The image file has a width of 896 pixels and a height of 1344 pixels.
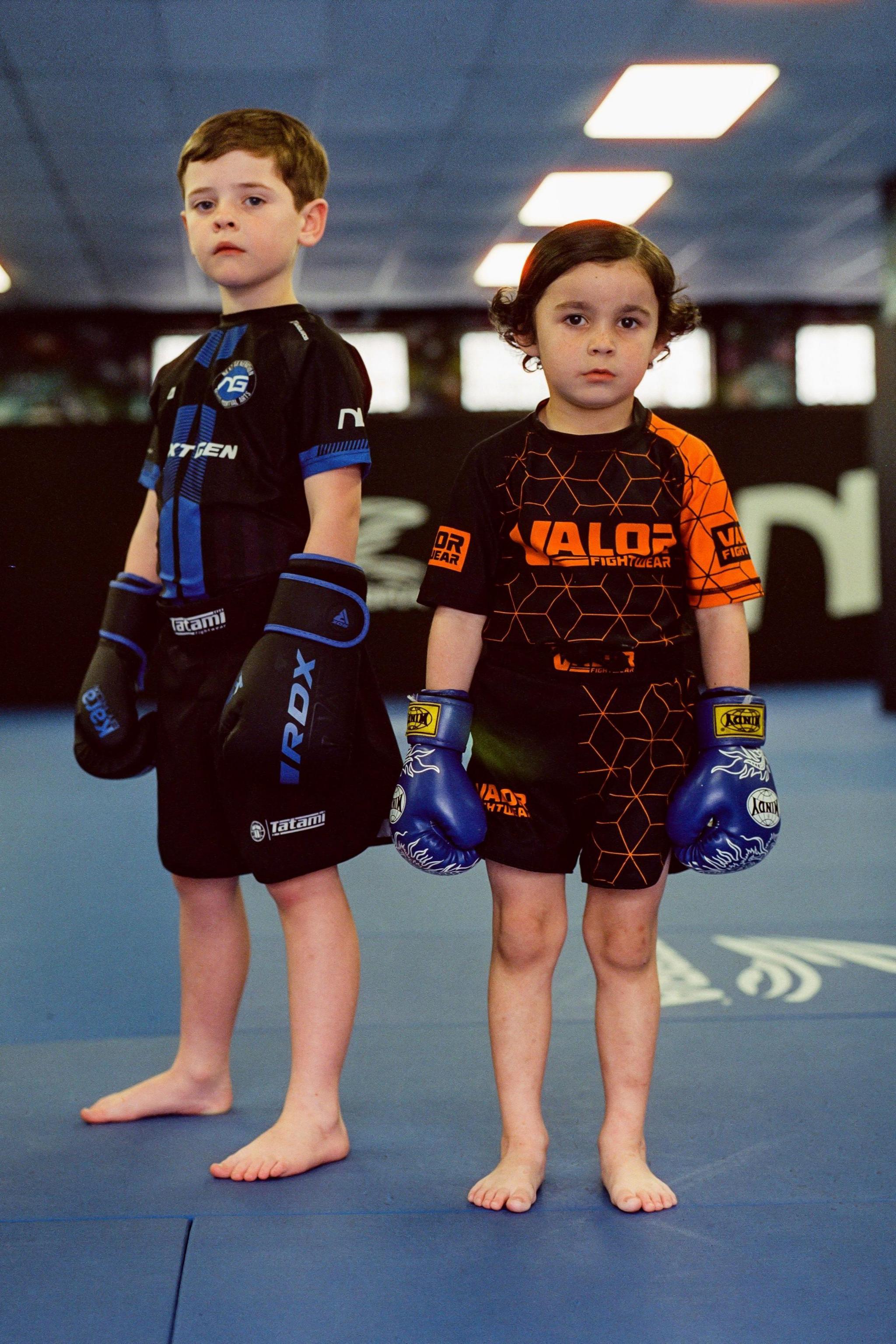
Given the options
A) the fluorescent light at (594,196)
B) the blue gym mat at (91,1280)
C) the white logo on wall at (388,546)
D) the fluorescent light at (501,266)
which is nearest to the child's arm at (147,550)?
the blue gym mat at (91,1280)

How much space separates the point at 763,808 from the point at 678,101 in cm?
539

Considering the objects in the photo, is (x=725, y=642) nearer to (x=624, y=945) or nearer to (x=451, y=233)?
(x=624, y=945)

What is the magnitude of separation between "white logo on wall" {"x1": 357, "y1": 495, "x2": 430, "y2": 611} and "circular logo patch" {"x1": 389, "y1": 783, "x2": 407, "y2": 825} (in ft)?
21.8

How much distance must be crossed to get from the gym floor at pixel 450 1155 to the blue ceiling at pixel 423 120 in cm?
371

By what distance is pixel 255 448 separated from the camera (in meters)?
1.74

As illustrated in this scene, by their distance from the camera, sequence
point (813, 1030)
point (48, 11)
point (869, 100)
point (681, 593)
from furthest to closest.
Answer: point (869, 100) < point (48, 11) < point (813, 1030) < point (681, 593)

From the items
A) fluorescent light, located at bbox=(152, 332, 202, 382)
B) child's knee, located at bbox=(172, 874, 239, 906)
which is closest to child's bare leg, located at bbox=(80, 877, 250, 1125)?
child's knee, located at bbox=(172, 874, 239, 906)

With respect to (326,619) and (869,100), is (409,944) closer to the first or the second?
(326,619)

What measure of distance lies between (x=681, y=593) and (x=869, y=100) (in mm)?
5566

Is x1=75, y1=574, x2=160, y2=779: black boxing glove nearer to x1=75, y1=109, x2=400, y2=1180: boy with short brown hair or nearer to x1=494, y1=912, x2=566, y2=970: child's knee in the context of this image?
x1=75, y1=109, x2=400, y2=1180: boy with short brown hair

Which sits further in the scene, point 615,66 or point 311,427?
point 615,66

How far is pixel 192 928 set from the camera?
190 centimetres

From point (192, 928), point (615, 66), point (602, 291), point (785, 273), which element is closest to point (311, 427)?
point (602, 291)

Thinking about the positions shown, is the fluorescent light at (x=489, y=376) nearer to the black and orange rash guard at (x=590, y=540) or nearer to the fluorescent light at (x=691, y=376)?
the fluorescent light at (x=691, y=376)
